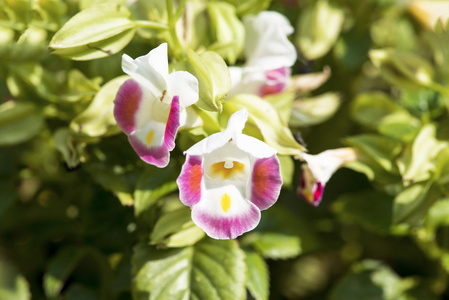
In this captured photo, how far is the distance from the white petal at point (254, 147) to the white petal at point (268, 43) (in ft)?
0.58

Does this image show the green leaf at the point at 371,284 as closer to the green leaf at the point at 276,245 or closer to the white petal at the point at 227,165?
the green leaf at the point at 276,245

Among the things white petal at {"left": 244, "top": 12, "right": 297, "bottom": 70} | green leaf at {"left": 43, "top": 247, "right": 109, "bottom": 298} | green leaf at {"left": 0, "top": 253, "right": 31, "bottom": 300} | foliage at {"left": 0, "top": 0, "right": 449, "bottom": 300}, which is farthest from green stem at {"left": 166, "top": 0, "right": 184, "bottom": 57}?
green leaf at {"left": 0, "top": 253, "right": 31, "bottom": 300}

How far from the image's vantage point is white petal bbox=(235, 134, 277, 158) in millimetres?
574

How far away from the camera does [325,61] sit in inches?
39.8

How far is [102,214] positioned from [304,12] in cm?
45

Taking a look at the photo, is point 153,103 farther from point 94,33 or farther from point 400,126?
point 400,126

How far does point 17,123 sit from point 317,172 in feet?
1.29

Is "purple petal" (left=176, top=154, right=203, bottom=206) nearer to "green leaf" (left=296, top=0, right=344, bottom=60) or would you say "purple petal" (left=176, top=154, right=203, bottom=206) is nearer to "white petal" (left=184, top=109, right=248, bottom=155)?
"white petal" (left=184, top=109, right=248, bottom=155)

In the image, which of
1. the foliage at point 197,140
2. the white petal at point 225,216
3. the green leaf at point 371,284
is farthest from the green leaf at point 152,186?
the green leaf at point 371,284

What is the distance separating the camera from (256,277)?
74 cm

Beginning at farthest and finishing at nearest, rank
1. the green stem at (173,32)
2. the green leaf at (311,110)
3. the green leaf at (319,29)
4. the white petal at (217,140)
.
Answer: the green leaf at (319,29) < the green leaf at (311,110) < the green stem at (173,32) < the white petal at (217,140)

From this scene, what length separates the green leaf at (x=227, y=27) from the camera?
0.76 metres

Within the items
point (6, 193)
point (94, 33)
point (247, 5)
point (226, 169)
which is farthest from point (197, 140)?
point (6, 193)

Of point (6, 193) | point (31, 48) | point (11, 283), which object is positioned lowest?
point (11, 283)
